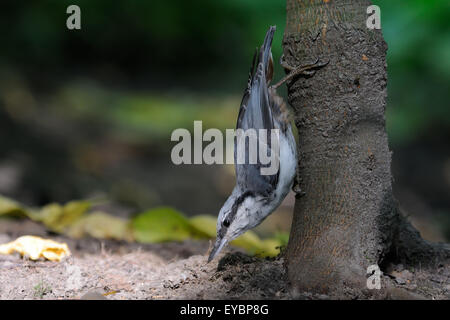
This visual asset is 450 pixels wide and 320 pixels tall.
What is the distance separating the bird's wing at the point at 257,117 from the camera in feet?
9.93

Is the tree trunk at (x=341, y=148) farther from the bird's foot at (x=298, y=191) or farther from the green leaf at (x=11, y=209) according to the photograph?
the green leaf at (x=11, y=209)

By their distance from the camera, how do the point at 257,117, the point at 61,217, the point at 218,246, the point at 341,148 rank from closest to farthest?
the point at 341,148, the point at 218,246, the point at 257,117, the point at 61,217

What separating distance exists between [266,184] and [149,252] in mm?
1016

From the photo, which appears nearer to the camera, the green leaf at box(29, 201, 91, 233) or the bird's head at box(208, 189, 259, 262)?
the bird's head at box(208, 189, 259, 262)

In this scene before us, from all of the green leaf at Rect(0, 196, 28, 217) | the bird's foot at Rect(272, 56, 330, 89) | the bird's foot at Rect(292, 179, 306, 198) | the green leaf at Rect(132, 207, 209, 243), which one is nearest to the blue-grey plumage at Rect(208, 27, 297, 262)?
the bird's foot at Rect(292, 179, 306, 198)

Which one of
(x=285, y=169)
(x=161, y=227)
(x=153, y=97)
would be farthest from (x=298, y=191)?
(x=153, y=97)

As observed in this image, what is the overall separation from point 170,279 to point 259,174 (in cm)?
81

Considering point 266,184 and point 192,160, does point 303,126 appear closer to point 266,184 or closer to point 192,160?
point 266,184

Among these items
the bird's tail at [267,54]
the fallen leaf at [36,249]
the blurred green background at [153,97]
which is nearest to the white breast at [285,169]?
the bird's tail at [267,54]

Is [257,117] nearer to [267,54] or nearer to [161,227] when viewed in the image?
[267,54]

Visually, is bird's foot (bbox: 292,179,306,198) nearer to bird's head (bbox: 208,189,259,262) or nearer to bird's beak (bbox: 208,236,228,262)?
bird's head (bbox: 208,189,259,262)

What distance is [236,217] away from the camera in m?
2.98

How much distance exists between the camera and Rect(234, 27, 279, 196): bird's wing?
119 inches

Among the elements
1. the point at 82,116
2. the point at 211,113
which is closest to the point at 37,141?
the point at 82,116
